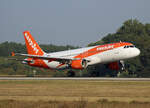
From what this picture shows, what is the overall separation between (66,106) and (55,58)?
3922 centimetres

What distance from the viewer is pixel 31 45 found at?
223 feet

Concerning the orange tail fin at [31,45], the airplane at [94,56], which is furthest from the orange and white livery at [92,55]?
the orange tail fin at [31,45]

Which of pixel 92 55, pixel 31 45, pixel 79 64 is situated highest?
pixel 31 45

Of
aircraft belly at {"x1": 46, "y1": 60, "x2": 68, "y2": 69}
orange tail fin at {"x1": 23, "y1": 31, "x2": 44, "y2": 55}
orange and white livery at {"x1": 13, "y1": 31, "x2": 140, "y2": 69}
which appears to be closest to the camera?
orange and white livery at {"x1": 13, "y1": 31, "x2": 140, "y2": 69}

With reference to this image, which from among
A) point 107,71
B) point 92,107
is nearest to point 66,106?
point 92,107

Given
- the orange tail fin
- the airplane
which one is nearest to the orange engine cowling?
the airplane

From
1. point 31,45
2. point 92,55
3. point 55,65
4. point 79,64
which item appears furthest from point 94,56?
point 31,45

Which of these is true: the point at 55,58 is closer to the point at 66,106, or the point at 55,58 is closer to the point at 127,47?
the point at 127,47

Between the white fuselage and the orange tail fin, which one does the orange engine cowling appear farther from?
the orange tail fin

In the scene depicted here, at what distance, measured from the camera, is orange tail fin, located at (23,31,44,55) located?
221 ft

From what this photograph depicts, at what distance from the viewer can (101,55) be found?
189 ft

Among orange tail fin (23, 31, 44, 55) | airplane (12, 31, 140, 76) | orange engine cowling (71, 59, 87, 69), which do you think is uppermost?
orange tail fin (23, 31, 44, 55)

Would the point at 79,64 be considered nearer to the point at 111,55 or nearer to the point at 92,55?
the point at 92,55

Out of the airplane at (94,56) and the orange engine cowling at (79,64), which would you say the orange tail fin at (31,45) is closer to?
the airplane at (94,56)
